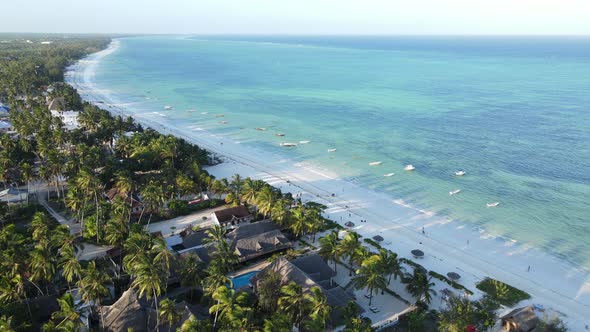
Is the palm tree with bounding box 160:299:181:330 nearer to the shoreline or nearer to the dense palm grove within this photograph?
the dense palm grove


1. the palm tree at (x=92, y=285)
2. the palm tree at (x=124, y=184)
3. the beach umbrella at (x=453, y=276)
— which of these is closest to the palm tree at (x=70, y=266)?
the palm tree at (x=92, y=285)

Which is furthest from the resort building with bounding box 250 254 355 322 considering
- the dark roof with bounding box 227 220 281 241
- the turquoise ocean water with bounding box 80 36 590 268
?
the turquoise ocean water with bounding box 80 36 590 268

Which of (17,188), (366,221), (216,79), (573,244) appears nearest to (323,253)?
(366,221)

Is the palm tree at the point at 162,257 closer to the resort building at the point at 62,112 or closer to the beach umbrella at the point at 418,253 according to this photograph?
the beach umbrella at the point at 418,253

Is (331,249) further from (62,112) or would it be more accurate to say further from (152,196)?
(62,112)

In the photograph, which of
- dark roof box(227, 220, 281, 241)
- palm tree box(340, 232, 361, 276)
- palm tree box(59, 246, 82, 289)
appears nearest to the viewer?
palm tree box(59, 246, 82, 289)

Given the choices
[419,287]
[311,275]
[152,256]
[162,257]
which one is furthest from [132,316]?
[419,287]
